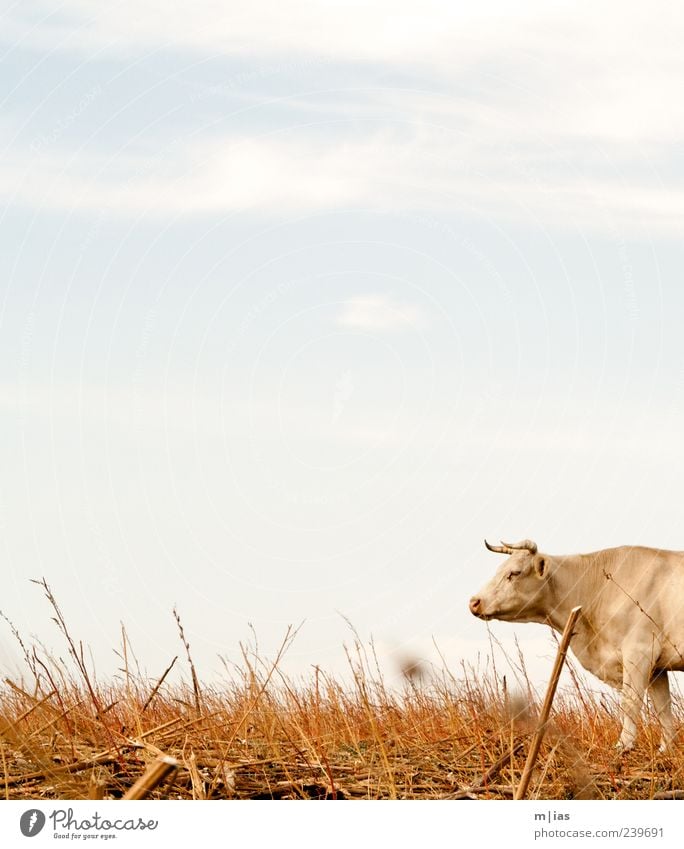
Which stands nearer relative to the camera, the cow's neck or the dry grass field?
the dry grass field

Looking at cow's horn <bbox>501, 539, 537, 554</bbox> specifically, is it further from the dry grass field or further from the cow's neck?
the dry grass field

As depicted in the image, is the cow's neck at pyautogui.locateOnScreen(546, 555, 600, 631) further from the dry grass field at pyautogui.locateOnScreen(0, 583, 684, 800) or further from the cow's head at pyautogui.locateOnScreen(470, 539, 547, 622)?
the dry grass field at pyautogui.locateOnScreen(0, 583, 684, 800)

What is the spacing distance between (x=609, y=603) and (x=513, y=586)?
953 mm

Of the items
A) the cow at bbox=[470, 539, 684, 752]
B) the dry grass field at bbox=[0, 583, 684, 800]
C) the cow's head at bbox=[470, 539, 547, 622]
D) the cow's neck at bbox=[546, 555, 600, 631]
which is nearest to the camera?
the dry grass field at bbox=[0, 583, 684, 800]

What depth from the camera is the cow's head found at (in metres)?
11.3

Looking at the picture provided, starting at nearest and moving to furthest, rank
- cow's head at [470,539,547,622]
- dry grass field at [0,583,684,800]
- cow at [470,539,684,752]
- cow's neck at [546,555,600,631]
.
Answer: dry grass field at [0,583,684,800]
cow at [470,539,684,752]
cow's head at [470,539,547,622]
cow's neck at [546,555,600,631]

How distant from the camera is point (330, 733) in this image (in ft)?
22.2

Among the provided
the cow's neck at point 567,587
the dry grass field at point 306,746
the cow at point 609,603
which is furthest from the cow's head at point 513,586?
the dry grass field at point 306,746

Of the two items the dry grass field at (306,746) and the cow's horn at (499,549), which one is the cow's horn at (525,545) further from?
the dry grass field at (306,746)

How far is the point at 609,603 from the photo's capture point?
1125cm

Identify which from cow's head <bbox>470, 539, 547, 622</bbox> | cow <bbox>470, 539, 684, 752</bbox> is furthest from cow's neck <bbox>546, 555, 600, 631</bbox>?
cow's head <bbox>470, 539, 547, 622</bbox>

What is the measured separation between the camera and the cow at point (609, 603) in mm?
10820
